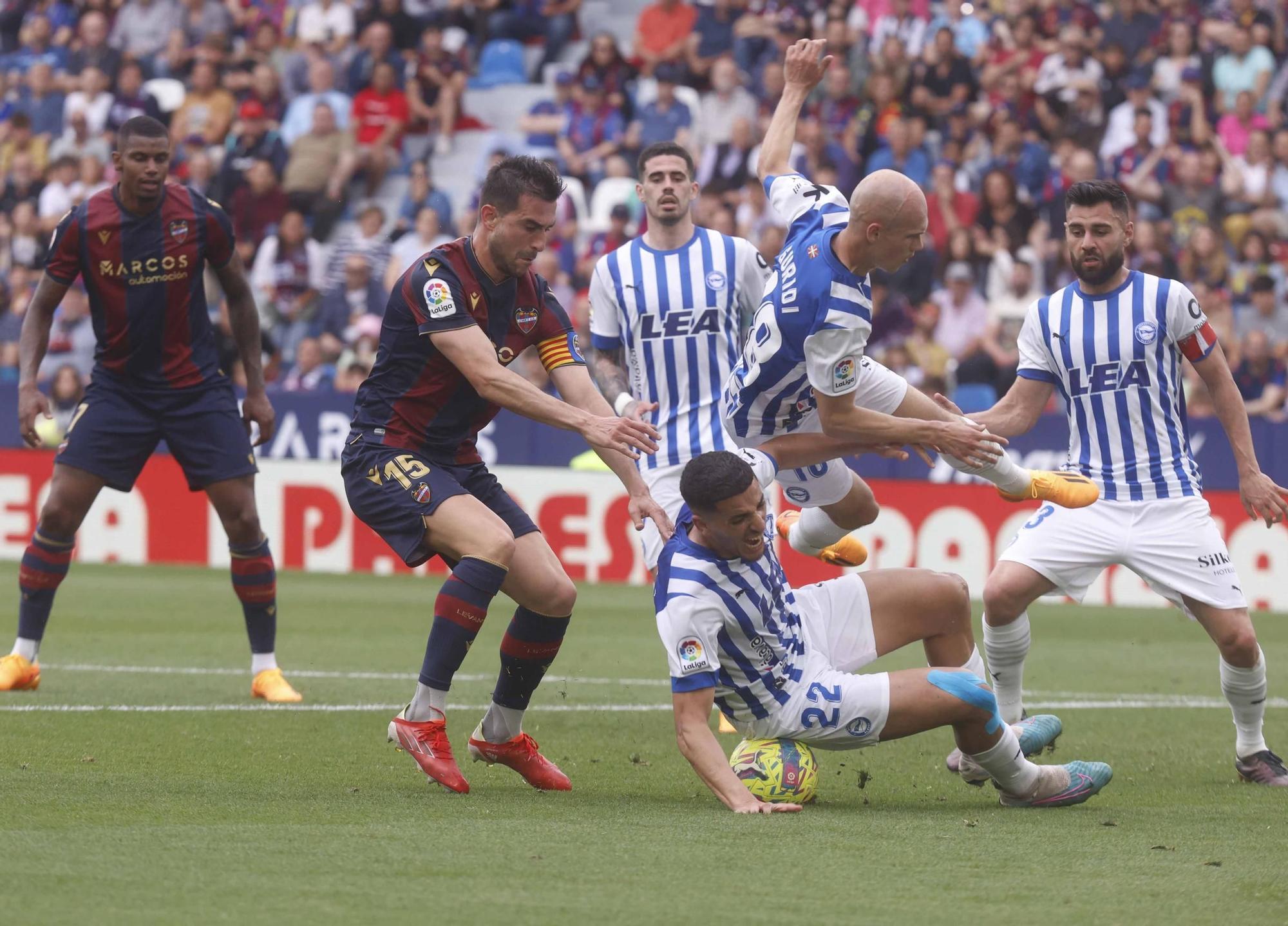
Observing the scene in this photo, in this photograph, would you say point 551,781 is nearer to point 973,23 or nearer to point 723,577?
point 723,577

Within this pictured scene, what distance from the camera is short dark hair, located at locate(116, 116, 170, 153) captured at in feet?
27.7

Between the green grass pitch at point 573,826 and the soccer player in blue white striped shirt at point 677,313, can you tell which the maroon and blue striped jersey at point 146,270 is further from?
the soccer player in blue white striped shirt at point 677,313

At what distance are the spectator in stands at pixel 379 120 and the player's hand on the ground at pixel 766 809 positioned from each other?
1722 centimetres

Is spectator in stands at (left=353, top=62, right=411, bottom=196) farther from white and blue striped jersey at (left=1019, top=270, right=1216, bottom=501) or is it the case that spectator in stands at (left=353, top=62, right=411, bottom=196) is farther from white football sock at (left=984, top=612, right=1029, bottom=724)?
white football sock at (left=984, top=612, right=1029, bottom=724)

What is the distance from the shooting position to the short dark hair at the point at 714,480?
5.75m

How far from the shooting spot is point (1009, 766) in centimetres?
603

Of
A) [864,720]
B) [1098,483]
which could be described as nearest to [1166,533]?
[1098,483]

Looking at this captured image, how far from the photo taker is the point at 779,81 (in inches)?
768

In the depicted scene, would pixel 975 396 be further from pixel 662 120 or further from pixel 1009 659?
pixel 1009 659

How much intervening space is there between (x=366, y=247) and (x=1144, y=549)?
1386cm

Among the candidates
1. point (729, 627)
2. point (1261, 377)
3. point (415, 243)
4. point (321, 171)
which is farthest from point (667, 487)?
point (321, 171)

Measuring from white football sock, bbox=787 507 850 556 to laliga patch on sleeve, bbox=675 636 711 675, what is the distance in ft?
7.44

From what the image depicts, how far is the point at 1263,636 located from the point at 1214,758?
5.46 m

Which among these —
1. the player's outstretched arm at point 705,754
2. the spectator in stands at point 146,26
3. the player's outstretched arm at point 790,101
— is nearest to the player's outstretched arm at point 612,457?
the player's outstretched arm at point 705,754
